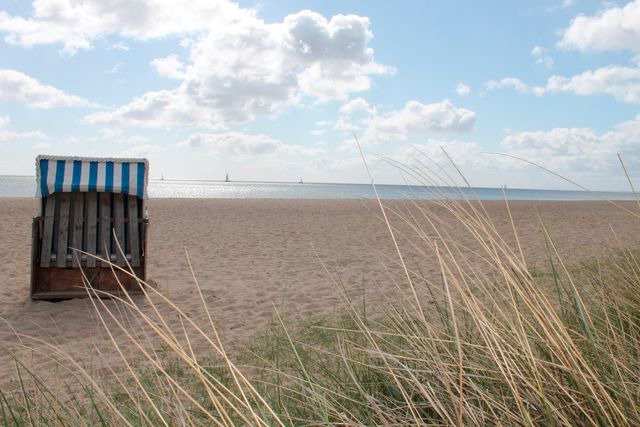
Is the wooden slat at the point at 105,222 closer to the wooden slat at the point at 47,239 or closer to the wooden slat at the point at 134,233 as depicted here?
the wooden slat at the point at 134,233

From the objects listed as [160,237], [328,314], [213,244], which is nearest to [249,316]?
[328,314]

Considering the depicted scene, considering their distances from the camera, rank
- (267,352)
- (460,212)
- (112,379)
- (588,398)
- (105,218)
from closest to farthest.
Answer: (588,398), (460,212), (112,379), (267,352), (105,218)

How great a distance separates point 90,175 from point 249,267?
330 centimetres

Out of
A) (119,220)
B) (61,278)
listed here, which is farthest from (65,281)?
(119,220)

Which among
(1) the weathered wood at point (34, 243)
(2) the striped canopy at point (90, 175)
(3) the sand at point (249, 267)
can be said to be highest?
(2) the striped canopy at point (90, 175)

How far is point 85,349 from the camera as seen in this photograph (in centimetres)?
443

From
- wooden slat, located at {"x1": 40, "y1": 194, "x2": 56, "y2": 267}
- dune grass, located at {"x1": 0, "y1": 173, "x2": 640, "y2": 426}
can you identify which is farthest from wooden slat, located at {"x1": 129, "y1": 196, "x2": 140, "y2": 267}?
dune grass, located at {"x1": 0, "y1": 173, "x2": 640, "y2": 426}

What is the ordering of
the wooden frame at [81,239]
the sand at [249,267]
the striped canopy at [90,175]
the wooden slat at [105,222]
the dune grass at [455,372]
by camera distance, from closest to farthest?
the dune grass at [455,372]
the sand at [249,267]
the striped canopy at [90,175]
the wooden frame at [81,239]
the wooden slat at [105,222]

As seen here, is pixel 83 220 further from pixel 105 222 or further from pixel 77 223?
pixel 105 222

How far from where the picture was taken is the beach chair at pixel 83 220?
18.6ft

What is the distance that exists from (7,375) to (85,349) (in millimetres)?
696

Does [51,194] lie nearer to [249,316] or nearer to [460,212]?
[249,316]

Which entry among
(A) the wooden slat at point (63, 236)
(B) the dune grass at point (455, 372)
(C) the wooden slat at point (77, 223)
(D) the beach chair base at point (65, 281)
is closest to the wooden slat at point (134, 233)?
(D) the beach chair base at point (65, 281)

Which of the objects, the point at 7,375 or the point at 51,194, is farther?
the point at 51,194
